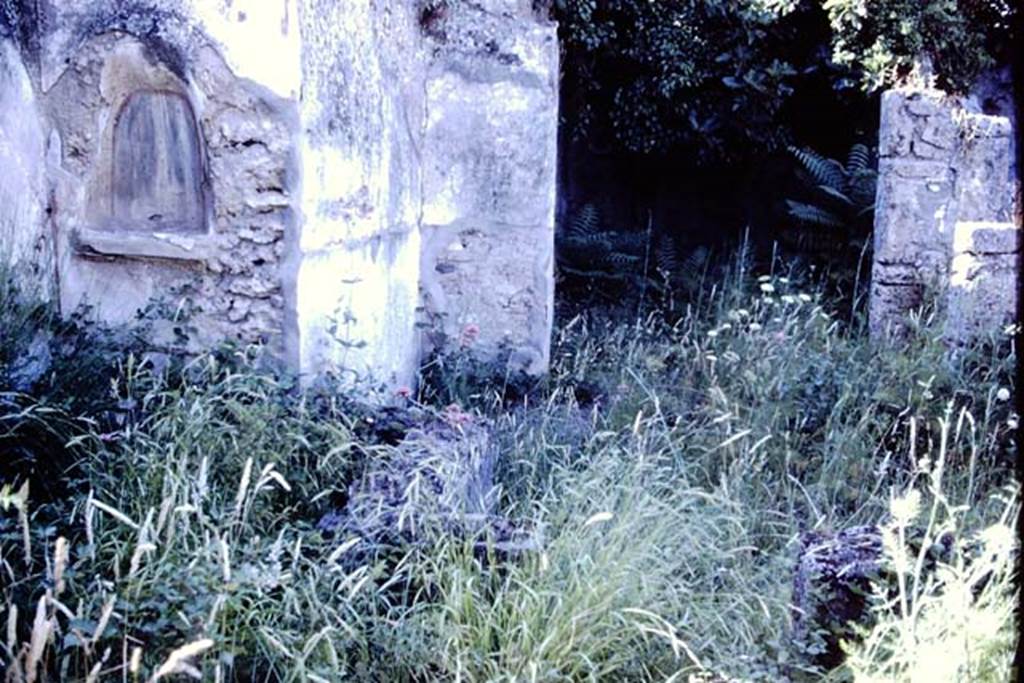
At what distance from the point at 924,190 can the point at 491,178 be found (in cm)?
300

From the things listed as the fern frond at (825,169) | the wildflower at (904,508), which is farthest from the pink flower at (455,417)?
the fern frond at (825,169)

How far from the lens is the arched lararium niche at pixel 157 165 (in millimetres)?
4312

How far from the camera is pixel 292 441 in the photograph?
3.71 metres

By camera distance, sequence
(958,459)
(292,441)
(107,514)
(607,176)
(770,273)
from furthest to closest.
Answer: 1. (607,176)
2. (770,273)
3. (958,459)
4. (292,441)
5. (107,514)

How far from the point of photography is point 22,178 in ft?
13.7

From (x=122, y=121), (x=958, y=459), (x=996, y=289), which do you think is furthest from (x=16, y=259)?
(x=996, y=289)

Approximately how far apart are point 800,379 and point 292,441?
302cm

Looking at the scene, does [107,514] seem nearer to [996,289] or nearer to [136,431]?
[136,431]

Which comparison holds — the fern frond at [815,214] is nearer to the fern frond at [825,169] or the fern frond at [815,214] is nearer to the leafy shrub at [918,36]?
the fern frond at [825,169]

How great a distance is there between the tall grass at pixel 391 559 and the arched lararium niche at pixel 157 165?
27.6 inches

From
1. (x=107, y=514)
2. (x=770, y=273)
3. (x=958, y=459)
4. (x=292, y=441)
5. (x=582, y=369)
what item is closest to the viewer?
(x=107, y=514)

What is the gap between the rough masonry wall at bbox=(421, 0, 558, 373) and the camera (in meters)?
6.24

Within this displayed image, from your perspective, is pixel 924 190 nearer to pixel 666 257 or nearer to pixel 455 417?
pixel 666 257

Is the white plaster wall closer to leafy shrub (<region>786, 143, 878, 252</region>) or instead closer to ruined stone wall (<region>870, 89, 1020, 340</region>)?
ruined stone wall (<region>870, 89, 1020, 340</region>)
